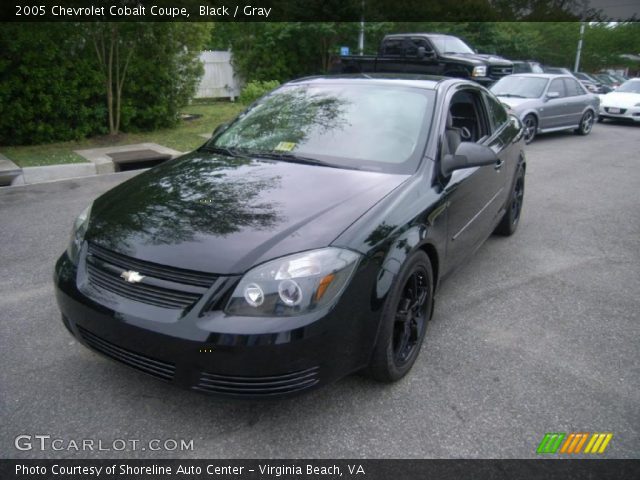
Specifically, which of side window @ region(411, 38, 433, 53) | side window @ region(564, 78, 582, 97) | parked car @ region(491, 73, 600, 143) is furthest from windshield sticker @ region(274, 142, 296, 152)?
side window @ region(411, 38, 433, 53)

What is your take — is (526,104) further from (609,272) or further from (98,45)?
(98,45)

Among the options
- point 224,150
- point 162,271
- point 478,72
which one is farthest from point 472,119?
point 478,72

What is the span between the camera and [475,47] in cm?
2731

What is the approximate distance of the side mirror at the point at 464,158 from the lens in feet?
10.3

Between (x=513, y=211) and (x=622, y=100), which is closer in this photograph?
(x=513, y=211)

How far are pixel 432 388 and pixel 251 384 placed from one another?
112 centimetres

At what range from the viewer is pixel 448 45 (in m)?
14.3

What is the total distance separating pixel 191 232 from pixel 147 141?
843 centimetres

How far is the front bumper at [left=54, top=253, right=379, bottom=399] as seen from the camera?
2117 millimetres

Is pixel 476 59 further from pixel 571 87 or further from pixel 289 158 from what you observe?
pixel 289 158

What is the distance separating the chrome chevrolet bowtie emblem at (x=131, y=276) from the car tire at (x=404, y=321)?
3.73ft

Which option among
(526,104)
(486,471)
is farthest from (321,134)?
(526,104)

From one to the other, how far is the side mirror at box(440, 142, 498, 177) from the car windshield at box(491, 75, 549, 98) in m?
9.24

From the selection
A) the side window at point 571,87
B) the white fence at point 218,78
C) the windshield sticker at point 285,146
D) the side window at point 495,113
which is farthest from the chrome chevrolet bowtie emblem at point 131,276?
the white fence at point 218,78
